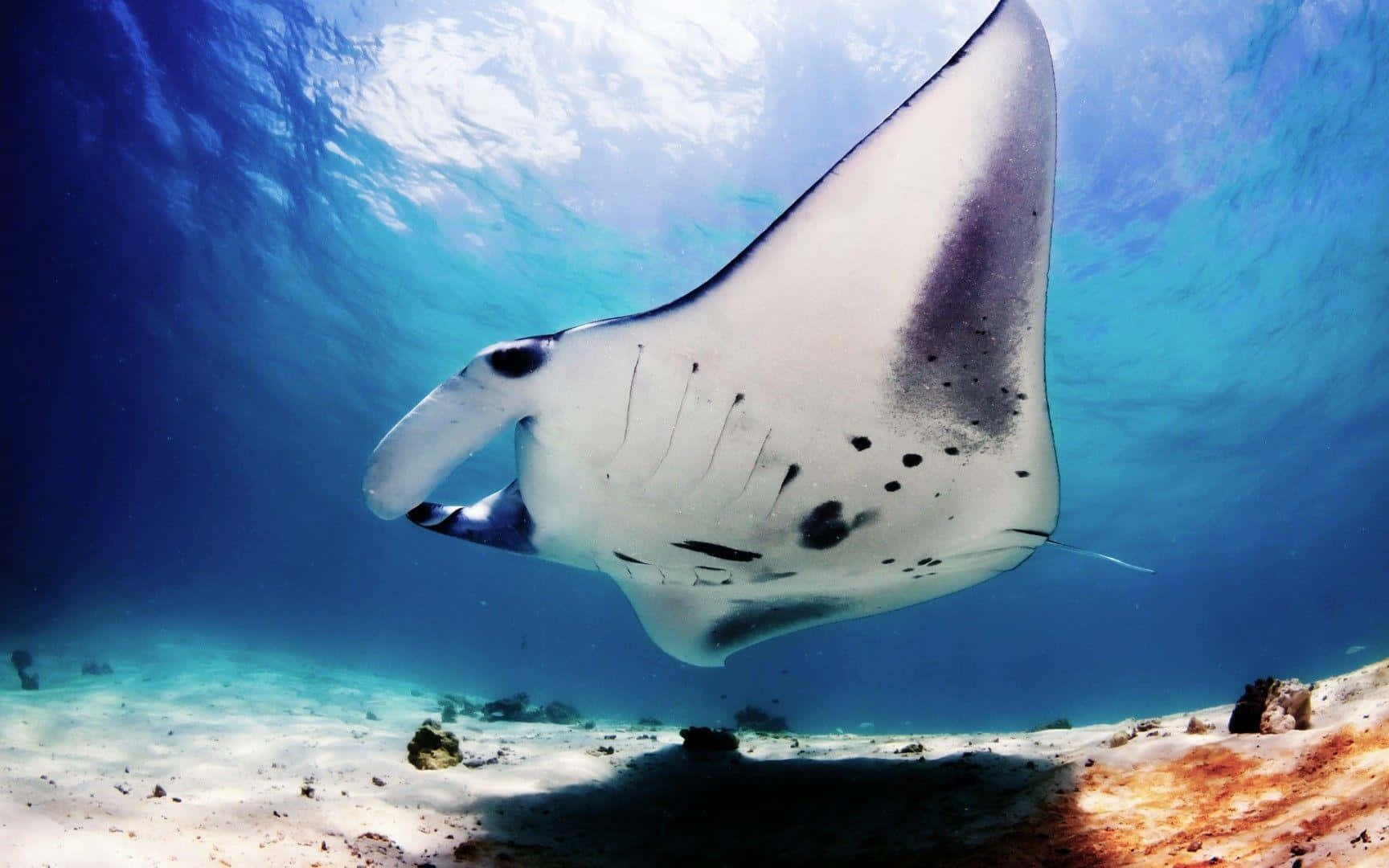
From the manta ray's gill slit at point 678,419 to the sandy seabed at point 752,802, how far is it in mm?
1441

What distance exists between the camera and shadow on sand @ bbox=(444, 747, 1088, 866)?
2.08 m

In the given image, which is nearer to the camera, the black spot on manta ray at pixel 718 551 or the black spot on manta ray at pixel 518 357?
the black spot on manta ray at pixel 518 357

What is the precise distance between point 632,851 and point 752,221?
11900mm

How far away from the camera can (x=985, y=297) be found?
1806 millimetres

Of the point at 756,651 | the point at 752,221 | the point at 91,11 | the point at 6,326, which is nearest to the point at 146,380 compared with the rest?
the point at 6,326

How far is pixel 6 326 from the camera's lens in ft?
65.2

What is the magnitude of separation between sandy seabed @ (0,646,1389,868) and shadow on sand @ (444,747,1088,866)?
0.01 meters

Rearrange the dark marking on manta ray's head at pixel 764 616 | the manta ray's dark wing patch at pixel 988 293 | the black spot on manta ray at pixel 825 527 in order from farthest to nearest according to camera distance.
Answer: the dark marking on manta ray's head at pixel 764 616 → the black spot on manta ray at pixel 825 527 → the manta ray's dark wing patch at pixel 988 293

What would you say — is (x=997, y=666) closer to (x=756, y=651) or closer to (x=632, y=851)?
(x=756, y=651)

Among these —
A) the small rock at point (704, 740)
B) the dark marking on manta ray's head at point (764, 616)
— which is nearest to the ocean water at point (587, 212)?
the dark marking on manta ray's head at point (764, 616)

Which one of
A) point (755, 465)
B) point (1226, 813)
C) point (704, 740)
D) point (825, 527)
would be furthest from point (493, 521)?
point (1226, 813)

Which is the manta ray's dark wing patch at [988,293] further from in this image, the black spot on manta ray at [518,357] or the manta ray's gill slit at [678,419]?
the black spot on manta ray at [518,357]

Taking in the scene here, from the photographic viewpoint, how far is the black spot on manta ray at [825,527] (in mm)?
2531

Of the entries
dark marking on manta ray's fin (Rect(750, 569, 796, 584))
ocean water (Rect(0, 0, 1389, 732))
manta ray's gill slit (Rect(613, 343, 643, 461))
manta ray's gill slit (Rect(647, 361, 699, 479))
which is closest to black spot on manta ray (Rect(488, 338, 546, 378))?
manta ray's gill slit (Rect(613, 343, 643, 461))
